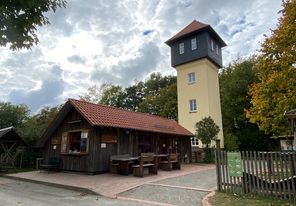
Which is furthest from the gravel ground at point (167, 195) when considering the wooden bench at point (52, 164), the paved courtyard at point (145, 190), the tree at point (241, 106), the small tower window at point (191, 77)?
the tree at point (241, 106)

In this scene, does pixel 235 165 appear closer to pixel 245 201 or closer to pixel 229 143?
pixel 245 201

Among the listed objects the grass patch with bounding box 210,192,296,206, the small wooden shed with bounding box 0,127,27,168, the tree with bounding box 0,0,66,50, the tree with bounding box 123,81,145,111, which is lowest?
the grass patch with bounding box 210,192,296,206

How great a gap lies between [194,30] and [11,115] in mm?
31400

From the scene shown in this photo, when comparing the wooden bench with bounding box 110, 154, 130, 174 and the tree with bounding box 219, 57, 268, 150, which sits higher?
the tree with bounding box 219, 57, 268, 150

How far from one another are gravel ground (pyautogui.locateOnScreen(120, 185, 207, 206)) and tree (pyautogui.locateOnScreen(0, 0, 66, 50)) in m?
6.22

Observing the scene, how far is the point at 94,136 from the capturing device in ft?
52.0

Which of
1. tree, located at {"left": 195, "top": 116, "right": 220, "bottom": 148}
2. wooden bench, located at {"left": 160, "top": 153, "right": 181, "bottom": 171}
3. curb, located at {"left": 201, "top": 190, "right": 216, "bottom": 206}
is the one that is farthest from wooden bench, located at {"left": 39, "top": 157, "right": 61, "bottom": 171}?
tree, located at {"left": 195, "top": 116, "right": 220, "bottom": 148}

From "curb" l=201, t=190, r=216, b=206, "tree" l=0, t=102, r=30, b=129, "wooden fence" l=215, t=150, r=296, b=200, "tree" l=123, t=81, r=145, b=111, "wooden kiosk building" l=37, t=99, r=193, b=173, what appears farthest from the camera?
"tree" l=123, t=81, r=145, b=111

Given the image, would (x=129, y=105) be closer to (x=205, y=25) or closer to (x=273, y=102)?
(x=205, y=25)

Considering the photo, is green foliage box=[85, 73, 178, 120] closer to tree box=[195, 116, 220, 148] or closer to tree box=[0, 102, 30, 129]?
tree box=[0, 102, 30, 129]

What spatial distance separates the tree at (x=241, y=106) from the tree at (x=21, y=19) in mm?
32089

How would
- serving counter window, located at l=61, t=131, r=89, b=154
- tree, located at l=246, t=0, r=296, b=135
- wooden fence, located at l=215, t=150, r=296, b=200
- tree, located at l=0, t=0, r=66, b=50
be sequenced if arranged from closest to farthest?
tree, located at l=0, t=0, r=66, b=50, wooden fence, located at l=215, t=150, r=296, b=200, serving counter window, located at l=61, t=131, r=89, b=154, tree, located at l=246, t=0, r=296, b=135

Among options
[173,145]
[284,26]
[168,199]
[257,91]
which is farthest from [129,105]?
[168,199]

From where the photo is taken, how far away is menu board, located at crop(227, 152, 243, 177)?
970 cm
